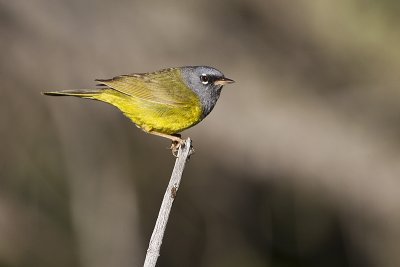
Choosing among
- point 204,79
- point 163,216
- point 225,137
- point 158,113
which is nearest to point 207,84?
point 204,79

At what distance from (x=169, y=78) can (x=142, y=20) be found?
231 inches

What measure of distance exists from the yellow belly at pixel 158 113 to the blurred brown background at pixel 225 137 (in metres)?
4.54

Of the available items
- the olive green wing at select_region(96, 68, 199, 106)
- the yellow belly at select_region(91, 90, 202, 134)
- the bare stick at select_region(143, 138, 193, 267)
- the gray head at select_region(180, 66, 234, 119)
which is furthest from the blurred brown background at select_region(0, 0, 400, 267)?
the bare stick at select_region(143, 138, 193, 267)

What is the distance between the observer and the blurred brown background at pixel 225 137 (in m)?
11.4

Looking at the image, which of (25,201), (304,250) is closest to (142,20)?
(25,201)

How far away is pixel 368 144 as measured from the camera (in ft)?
42.7

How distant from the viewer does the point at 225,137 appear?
489 inches

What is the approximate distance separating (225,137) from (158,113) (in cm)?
594

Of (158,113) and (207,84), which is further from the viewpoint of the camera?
(207,84)

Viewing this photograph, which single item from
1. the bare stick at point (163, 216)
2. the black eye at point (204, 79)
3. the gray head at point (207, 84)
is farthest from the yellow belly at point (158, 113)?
the bare stick at point (163, 216)

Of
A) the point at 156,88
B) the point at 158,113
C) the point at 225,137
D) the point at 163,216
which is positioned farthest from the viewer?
the point at 225,137

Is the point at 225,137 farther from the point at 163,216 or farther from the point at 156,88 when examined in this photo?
the point at 163,216

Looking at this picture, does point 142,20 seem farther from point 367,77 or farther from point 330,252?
point 330,252

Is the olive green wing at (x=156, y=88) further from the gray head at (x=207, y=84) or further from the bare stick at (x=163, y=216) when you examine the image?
the bare stick at (x=163, y=216)
